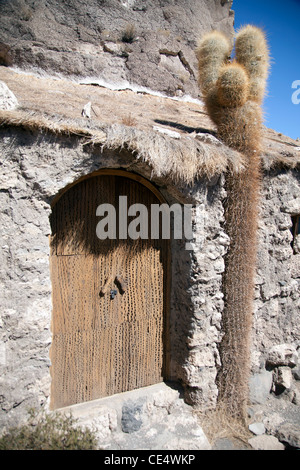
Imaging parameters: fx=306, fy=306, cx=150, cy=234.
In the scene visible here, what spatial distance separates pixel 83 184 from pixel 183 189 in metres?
0.98

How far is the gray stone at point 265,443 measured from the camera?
9.69 ft

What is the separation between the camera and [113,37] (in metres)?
5.70

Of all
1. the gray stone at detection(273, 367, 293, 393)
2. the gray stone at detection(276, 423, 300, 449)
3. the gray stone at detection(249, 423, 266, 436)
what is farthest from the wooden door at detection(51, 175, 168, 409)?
the gray stone at detection(273, 367, 293, 393)

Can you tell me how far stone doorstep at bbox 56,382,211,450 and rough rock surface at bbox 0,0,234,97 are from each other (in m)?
5.06

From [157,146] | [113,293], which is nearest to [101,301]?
[113,293]

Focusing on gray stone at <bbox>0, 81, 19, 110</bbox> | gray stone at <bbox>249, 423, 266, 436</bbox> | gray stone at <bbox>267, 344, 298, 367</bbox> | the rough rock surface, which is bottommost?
gray stone at <bbox>249, 423, 266, 436</bbox>

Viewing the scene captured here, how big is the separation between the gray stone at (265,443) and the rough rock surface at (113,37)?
5.67 metres

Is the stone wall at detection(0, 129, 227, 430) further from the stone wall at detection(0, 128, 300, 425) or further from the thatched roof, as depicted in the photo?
the thatched roof

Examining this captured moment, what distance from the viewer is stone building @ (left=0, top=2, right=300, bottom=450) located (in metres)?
A: 2.46

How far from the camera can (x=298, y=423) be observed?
3312 millimetres

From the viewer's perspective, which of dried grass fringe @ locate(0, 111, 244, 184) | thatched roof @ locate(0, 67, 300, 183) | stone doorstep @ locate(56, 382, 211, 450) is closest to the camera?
dried grass fringe @ locate(0, 111, 244, 184)

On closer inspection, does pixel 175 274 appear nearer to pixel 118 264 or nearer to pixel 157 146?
pixel 118 264

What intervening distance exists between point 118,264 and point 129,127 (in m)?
1.35

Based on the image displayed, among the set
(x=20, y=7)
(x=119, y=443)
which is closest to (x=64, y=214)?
(x=119, y=443)
